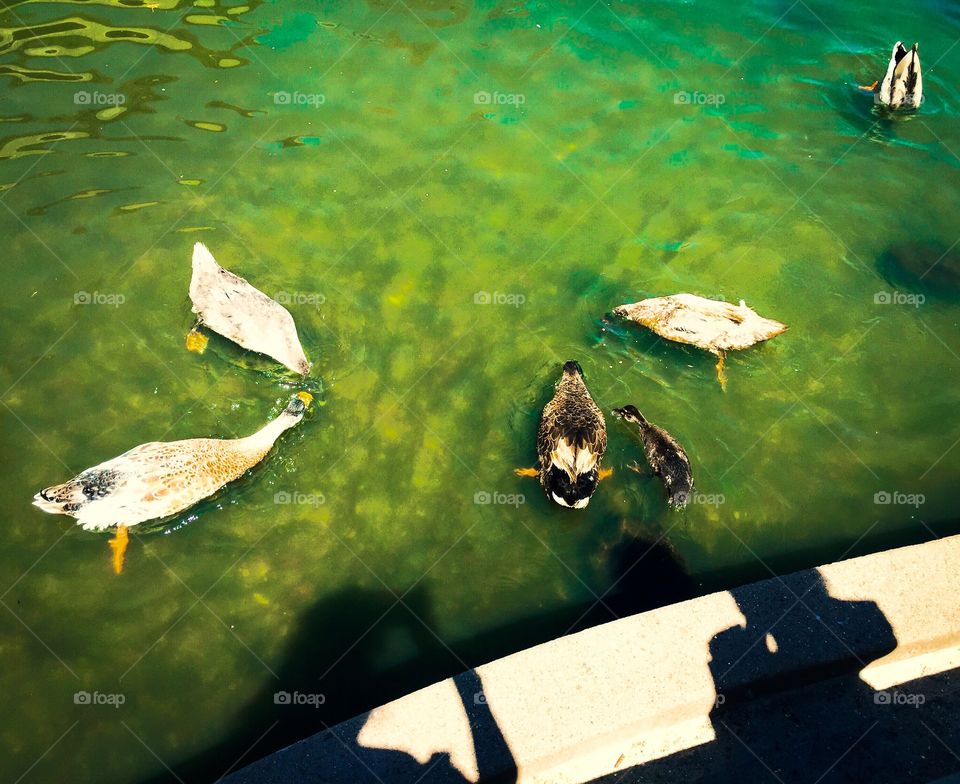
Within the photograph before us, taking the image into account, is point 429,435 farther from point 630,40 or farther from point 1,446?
point 630,40

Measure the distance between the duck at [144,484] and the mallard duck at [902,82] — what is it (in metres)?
9.13

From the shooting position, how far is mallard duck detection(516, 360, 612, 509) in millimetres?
6680

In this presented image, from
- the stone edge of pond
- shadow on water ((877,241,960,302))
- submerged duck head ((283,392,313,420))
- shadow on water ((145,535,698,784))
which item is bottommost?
shadow on water ((145,535,698,784))

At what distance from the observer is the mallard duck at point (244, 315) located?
746 cm

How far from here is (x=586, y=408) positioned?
717cm

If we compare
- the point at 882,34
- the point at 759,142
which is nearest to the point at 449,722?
the point at 759,142

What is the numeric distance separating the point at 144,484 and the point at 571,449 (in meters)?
3.65

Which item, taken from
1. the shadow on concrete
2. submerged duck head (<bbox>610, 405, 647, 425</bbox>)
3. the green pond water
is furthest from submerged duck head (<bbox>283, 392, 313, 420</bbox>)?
the shadow on concrete

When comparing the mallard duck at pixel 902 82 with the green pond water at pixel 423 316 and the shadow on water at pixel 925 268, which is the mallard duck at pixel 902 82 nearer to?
the green pond water at pixel 423 316

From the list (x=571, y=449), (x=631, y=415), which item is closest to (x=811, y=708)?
(x=571, y=449)

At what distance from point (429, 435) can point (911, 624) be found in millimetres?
4329

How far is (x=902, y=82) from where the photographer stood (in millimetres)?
9695

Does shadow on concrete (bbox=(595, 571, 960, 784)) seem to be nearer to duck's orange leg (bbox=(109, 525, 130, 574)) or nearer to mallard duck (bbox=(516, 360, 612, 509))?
mallard duck (bbox=(516, 360, 612, 509))

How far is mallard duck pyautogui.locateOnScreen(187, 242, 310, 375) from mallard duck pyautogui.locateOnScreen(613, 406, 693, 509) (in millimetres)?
3321
